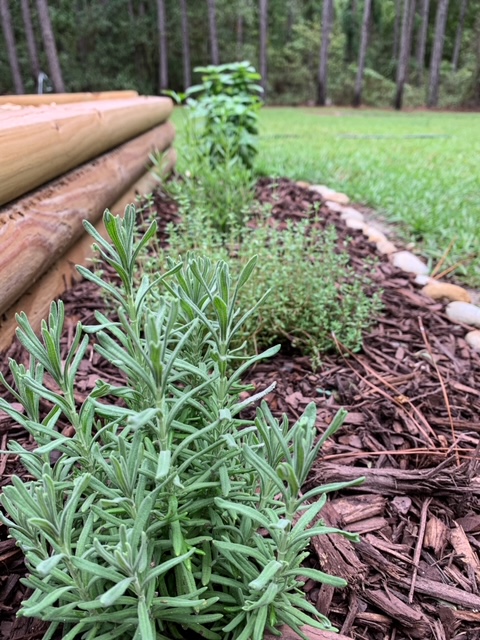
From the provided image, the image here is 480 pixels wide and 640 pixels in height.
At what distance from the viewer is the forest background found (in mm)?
22500

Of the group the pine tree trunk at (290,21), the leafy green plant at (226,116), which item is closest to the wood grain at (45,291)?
the leafy green plant at (226,116)

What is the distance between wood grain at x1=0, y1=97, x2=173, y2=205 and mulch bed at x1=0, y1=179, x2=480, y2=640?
64 centimetres

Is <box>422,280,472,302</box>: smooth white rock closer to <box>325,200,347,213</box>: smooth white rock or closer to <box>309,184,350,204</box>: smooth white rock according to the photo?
<box>325,200,347,213</box>: smooth white rock

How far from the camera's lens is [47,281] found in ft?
7.98

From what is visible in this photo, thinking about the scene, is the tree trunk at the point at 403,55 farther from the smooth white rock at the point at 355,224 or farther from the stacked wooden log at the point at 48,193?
the stacked wooden log at the point at 48,193

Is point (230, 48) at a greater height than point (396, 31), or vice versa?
point (396, 31)

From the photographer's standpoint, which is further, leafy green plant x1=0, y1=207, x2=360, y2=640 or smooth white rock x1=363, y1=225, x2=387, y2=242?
smooth white rock x1=363, y1=225, x2=387, y2=242

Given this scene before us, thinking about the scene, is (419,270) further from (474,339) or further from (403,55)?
(403,55)

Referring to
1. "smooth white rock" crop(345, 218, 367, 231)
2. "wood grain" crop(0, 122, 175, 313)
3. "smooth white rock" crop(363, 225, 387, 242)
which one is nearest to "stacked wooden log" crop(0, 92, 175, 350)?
"wood grain" crop(0, 122, 175, 313)

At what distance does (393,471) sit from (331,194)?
384cm

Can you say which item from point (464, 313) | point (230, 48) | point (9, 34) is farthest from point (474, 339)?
point (230, 48)

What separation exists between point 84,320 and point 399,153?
22.1 feet

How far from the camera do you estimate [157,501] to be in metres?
0.95

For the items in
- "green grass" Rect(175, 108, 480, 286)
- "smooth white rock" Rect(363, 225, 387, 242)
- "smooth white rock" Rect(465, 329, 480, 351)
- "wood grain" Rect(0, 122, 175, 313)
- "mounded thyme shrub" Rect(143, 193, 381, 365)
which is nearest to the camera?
"wood grain" Rect(0, 122, 175, 313)
